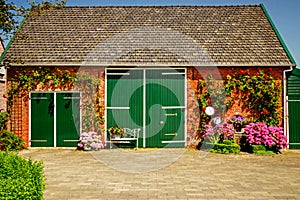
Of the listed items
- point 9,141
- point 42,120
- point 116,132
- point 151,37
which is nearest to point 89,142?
point 116,132

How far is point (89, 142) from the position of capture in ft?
43.0

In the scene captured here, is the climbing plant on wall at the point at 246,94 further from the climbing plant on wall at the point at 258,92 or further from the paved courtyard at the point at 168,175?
the paved courtyard at the point at 168,175

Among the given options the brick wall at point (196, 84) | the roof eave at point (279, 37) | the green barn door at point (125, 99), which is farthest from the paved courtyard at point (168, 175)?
the roof eave at point (279, 37)

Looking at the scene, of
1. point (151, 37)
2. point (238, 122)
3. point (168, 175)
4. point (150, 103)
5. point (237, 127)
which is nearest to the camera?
point (168, 175)

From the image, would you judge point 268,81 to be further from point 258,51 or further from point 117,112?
point 117,112

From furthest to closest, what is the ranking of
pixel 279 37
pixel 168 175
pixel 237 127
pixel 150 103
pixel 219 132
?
pixel 279 37 → pixel 150 103 → pixel 237 127 → pixel 219 132 → pixel 168 175

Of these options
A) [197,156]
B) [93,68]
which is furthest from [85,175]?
[93,68]

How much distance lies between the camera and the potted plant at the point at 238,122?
13.4 meters

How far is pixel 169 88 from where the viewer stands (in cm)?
1384

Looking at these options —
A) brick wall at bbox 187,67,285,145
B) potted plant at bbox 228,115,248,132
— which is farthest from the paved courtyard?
potted plant at bbox 228,115,248,132

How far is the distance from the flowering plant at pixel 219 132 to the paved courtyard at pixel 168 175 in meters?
0.84

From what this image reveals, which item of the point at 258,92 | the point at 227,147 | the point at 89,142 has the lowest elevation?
the point at 227,147

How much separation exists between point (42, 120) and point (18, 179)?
348 inches

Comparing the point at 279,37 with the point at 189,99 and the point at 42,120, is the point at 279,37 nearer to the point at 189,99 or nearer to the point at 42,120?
the point at 189,99
